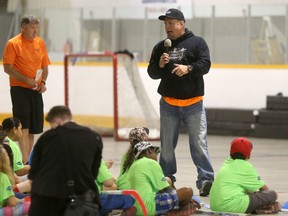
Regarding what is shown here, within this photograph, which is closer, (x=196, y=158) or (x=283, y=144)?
(x=196, y=158)

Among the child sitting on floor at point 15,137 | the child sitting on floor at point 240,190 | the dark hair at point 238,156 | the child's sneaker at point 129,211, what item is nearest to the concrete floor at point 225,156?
the child sitting on floor at point 240,190

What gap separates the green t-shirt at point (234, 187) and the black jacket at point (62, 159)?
7.22ft

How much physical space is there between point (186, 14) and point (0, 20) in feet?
16.9

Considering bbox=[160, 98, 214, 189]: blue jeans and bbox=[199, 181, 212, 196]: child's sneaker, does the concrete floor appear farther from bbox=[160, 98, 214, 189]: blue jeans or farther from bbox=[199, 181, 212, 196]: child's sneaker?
bbox=[160, 98, 214, 189]: blue jeans

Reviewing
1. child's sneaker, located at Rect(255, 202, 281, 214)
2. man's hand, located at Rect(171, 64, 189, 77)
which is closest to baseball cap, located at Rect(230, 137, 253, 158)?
child's sneaker, located at Rect(255, 202, 281, 214)

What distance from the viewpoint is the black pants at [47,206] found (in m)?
7.08

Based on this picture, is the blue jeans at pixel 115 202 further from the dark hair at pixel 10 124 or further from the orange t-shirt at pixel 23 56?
the orange t-shirt at pixel 23 56

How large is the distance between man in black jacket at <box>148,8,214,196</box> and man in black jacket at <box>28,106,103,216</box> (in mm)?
3261

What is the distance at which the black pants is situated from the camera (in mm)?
7082

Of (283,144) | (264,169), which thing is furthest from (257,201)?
(283,144)

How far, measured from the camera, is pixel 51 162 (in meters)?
7.10

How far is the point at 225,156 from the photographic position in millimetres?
15672

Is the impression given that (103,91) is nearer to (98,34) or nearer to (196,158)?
(98,34)

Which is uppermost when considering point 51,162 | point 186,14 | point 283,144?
point 186,14
